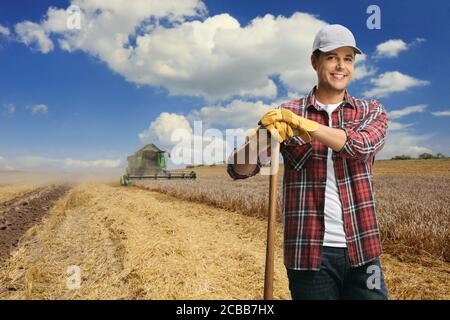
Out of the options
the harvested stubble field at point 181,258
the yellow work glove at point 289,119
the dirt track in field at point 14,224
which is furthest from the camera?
the dirt track in field at point 14,224

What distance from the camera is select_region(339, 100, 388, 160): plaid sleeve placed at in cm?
204

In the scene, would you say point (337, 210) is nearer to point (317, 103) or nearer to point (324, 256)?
point (324, 256)

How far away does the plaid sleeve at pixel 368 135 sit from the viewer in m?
2.04

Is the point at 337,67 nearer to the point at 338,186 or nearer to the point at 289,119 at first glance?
the point at 289,119

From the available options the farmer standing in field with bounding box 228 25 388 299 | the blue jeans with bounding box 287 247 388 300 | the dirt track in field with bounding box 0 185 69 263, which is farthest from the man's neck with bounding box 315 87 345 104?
the dirt track in field with bounding box 0 185 69 263

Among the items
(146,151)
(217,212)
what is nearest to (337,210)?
(217,212)

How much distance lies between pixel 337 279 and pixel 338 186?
0.52m

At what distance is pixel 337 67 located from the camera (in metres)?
2.16

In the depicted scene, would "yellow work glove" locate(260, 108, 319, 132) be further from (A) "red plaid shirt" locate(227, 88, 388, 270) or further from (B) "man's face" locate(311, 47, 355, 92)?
(B) "man's face" locate(311, 47, 355, 92)

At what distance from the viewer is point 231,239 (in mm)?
8445

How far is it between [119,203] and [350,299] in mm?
13599

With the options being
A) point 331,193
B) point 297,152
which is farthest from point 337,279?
point 297,152

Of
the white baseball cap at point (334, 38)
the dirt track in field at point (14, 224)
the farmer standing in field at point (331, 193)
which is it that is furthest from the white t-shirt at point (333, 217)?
the dirt track in field at point (14, 224)

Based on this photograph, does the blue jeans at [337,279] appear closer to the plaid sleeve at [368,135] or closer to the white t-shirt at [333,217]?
the white t-shirt at [333,217]
